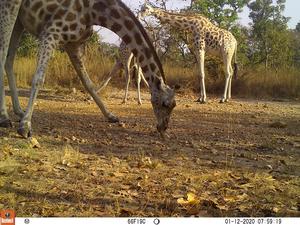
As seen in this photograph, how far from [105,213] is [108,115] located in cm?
355

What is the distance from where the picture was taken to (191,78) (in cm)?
1461

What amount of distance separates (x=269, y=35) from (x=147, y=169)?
65.8ft

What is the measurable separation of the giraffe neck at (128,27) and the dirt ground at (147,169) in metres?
0.99

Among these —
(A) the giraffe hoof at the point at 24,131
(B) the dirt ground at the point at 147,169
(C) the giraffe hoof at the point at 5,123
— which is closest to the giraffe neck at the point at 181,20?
(B) the dirt ground at the point at 147,169

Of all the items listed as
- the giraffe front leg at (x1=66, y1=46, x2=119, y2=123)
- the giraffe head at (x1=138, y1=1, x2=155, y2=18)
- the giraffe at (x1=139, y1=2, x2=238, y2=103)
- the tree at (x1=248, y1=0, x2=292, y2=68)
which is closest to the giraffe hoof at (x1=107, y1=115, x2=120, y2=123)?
the giraffe front leg at (x1=66, y1=46, x2=119, y2=123)

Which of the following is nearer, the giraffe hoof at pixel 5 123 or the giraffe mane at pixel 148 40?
the giraffe mane at pixel 148 40

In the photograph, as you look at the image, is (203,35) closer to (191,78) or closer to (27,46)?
(191,78)

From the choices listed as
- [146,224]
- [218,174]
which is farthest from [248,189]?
[146,224]

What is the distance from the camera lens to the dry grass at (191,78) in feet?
42.8

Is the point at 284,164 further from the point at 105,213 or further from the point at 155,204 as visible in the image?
the point at 105,213

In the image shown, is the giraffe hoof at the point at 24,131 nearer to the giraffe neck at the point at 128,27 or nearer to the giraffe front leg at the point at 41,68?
the giraffe front leg at the point at 41,68

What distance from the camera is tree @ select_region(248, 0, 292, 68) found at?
22031mm

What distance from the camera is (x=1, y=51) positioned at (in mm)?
5570

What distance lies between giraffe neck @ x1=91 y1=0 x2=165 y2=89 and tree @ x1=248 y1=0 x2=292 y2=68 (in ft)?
48.0
